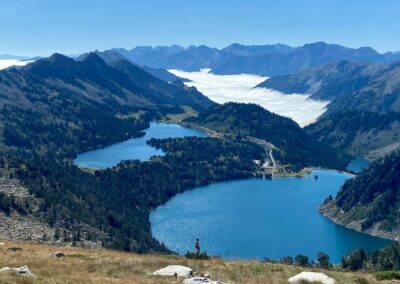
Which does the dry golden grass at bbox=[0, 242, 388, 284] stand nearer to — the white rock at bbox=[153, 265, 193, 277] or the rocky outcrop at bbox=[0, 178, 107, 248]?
the white rock at bbox=[153, 265, 193, 277]

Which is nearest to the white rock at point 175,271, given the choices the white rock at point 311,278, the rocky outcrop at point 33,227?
the white rock at point 311,278

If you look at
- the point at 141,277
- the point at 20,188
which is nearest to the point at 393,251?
the point at 20,188

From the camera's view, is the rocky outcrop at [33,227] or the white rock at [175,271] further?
the rocky outcrop at [33,227]

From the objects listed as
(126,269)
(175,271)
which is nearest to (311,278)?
(175,271)

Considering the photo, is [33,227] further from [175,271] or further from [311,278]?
[311,278]

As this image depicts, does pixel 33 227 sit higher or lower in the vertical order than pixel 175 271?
lower

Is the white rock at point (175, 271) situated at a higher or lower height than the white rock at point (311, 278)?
lower

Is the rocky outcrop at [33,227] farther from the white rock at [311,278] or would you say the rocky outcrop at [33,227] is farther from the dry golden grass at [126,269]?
the white rock at [311,278]
